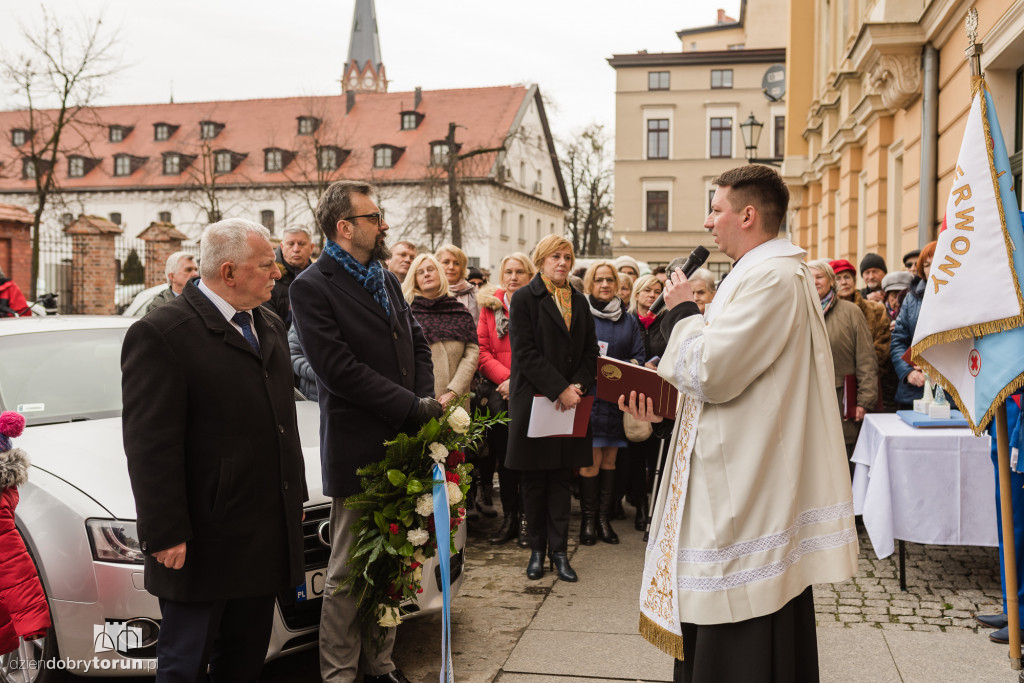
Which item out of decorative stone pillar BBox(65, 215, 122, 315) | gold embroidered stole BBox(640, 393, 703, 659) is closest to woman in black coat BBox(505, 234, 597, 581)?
gold embroidered stole BBox(640, 393, 703, 659)

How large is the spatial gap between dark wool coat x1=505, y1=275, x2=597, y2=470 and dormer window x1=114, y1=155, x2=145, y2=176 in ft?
174

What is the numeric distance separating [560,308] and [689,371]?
2802 millimetres

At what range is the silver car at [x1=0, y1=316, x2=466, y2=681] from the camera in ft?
11.1

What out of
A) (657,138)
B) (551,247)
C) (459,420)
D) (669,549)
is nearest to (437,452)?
(459,420)

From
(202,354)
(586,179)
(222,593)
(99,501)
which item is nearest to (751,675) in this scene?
(222,593)

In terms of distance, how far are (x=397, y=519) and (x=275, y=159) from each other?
1954 inches

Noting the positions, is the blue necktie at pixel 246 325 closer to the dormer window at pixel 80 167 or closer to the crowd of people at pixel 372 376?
the crowd of people at pixel 372 376

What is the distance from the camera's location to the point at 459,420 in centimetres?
367

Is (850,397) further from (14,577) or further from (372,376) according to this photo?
(14,577)

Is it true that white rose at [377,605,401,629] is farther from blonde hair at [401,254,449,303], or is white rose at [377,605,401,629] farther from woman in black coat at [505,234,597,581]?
blonde hair at [401,254,449,303]

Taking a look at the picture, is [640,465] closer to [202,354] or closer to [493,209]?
[202,354]

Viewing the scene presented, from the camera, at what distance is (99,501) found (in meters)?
3.47

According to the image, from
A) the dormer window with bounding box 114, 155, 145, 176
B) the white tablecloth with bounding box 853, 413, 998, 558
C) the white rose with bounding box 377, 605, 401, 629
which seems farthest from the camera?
the dormer window with bounding box 114, 155, 145, 176

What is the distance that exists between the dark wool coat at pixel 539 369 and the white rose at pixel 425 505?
6.23 ft
